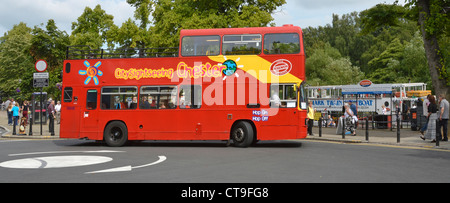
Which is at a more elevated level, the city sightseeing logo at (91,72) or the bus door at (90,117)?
the city sightseeing logo at (91,72)

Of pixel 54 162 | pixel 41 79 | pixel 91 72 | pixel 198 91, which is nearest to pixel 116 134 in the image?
pixel 91 72

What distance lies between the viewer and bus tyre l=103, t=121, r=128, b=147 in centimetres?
1739

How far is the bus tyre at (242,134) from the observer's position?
16.4 metres

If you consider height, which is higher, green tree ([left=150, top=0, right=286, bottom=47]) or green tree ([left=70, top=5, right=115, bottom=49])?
green tree ([left=70, top=5, right=115, bottom=49])

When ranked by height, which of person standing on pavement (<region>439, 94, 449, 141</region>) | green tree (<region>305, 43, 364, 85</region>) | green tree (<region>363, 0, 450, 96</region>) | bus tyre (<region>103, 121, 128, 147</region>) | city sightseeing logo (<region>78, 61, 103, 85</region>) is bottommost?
bus tyre (<region>103, 121, 128, 147</region>)

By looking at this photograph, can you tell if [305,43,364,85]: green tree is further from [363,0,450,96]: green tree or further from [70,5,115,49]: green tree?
[363,0,450,96]: green tree

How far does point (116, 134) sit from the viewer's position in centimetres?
1752

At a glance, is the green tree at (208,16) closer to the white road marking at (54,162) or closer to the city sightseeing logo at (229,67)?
the city sightseeing logo at (229,67)

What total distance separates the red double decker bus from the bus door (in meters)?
0.04

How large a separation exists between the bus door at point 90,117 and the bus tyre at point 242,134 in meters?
5.32

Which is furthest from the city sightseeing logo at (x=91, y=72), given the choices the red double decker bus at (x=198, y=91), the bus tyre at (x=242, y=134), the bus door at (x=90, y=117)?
the bus tyre at (x=242, y=134)

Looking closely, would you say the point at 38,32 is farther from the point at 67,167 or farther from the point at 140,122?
the point at 67,167

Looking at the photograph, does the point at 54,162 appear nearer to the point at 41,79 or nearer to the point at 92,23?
the point at 41,79

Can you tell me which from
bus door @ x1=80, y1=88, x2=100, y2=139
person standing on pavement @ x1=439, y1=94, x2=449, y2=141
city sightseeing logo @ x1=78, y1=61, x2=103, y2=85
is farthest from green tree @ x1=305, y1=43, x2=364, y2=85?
bus door @ x1=80, y1=88, x2=100, y2=139
